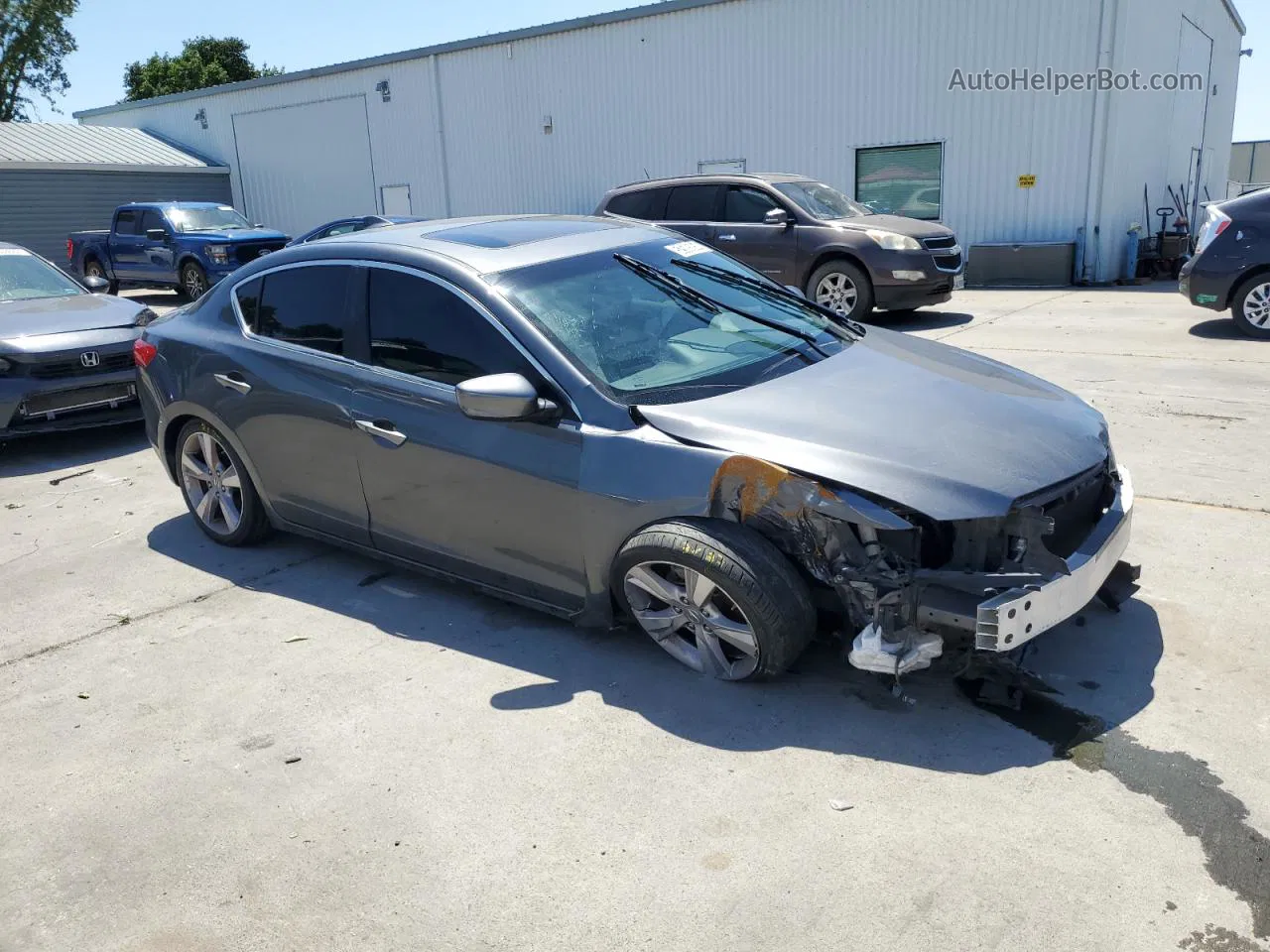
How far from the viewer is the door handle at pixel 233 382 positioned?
4.84 m

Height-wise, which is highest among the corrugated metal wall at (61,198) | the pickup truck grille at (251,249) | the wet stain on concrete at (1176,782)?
the corrugated metal wall at (61,198)

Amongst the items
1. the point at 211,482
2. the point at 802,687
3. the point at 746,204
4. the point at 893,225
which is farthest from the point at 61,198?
the point at 802,687

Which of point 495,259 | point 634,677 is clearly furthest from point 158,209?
point 634,677

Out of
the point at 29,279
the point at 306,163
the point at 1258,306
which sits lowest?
the point at 1258,306

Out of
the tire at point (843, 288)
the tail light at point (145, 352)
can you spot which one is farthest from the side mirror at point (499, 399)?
the tire at point (843, 288)

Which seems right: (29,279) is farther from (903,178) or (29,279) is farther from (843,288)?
(903,178)

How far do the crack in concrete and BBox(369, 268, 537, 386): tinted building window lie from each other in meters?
1.36

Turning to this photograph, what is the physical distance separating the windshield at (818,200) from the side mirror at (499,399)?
9.10m

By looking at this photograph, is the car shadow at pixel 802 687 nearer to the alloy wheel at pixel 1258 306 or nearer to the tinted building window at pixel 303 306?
the tinted building window at pixel 303 306

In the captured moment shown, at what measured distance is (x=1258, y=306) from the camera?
32.4 feet

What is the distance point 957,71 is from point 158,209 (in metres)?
13.9

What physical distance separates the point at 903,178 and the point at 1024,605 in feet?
53.8

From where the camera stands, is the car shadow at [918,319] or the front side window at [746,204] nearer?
the car shadow at [918,319]

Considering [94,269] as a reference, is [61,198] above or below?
above
